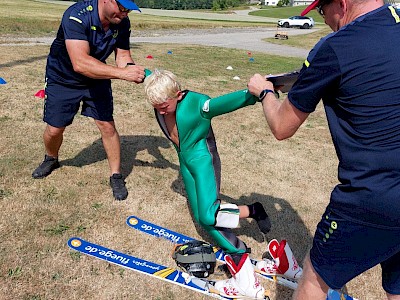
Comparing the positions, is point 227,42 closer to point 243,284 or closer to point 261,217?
point 261,217

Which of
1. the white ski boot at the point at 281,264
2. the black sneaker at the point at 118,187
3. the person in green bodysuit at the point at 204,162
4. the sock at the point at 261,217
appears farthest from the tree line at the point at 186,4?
the white ski boot at the point at 281,264

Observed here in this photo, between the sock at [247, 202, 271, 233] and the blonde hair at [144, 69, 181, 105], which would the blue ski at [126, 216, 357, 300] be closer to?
the sock at [247, 202, 271, 233]

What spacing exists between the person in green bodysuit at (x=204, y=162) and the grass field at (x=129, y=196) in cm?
36

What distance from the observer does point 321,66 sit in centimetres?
177

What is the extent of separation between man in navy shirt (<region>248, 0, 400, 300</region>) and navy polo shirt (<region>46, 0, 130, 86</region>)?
261 cm

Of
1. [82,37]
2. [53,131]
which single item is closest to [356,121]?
[82,37]

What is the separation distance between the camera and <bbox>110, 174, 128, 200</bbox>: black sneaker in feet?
15.0

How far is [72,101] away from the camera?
177 inches

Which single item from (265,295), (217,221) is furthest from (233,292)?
(217,221)

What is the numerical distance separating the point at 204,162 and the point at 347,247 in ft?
5.94

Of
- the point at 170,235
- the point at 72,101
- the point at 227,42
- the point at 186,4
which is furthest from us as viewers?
the point at 186,4

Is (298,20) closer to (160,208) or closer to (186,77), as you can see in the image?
(186,77)

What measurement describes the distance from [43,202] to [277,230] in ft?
8.59

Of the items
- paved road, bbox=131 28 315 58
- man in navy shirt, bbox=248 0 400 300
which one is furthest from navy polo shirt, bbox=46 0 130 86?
paved road, bbox=131 28 315 58
